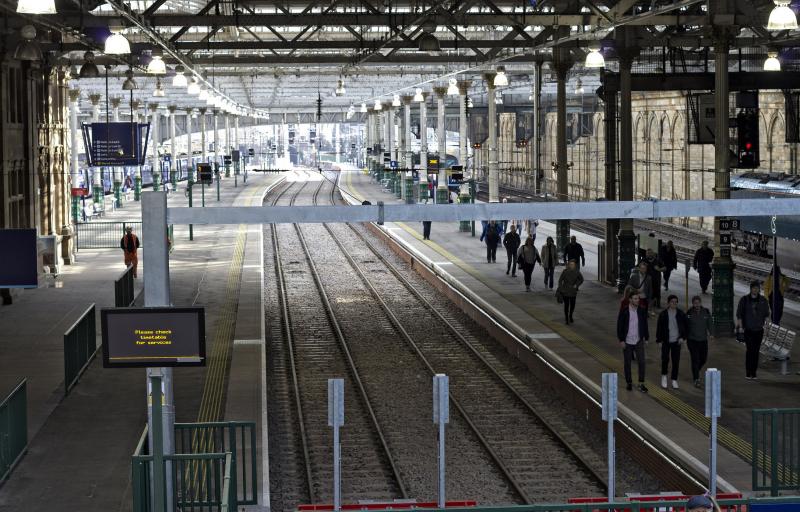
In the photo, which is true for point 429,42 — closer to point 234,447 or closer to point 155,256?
point 234,447

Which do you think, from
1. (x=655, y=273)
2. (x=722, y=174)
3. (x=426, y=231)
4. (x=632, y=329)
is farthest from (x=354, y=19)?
(x=426, y=231)

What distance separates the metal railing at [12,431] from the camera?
14.6 m

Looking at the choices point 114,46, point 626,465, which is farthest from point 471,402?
point 114,46

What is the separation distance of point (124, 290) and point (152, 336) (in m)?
15.4

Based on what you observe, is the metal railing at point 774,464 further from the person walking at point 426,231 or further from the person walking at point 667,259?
the person walking at point 426,231

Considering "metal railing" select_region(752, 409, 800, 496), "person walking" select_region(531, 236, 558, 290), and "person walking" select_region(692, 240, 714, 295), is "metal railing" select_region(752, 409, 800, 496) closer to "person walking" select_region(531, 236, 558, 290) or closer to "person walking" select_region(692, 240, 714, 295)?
"person walking" select_region(692, 240, 714, 295)

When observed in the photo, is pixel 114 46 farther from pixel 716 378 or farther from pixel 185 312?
pixel 716 378

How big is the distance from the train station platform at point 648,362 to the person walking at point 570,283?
0.44 m

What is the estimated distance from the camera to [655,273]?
26984 millimetres

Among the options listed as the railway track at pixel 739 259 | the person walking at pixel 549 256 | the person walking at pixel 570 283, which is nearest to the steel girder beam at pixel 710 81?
the railway track at pixel 739 259

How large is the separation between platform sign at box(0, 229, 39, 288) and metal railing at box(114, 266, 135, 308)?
5200 millimetres

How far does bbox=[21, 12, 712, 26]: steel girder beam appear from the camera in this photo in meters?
26.0

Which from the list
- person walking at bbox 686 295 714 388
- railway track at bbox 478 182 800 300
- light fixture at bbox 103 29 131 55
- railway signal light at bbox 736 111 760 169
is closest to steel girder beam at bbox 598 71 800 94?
railway signal light at bbox 736 111 760 169

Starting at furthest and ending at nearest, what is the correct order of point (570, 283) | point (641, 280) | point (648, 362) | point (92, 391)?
point (570, 283) < point (641, 280) < point (648, 362) < point (92, 391)
